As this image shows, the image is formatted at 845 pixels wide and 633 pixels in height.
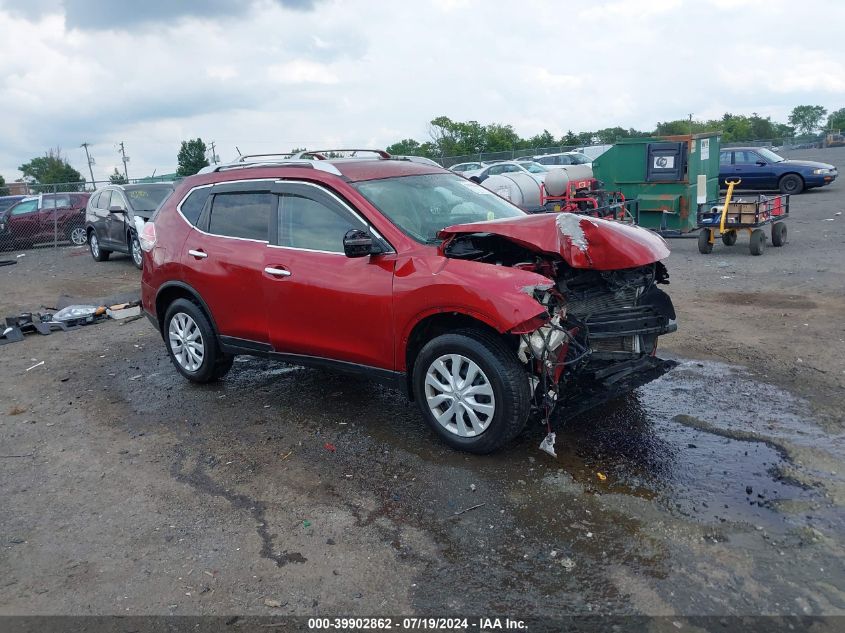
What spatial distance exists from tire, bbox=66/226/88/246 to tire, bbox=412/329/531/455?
18.2 metres

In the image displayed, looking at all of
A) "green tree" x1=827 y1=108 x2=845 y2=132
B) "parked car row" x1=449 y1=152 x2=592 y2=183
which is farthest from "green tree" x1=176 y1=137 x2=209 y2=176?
"green tree" x1=827 y1=108 x2=845 y2=132

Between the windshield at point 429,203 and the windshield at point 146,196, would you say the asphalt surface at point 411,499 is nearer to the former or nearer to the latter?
the windshield at point 429,203

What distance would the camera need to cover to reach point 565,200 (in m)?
14.5

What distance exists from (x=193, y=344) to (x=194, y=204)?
4.12 feet

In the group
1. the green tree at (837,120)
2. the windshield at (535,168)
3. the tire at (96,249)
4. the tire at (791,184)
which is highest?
the green tree at (837,120)

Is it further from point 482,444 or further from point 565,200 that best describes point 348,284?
point 565,200

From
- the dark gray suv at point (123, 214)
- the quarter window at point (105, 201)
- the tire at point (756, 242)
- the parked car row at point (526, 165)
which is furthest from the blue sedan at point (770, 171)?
the quarter window at point (105, 201)

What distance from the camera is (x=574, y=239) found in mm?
4543

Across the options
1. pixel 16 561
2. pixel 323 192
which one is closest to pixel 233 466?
pixel 16 561

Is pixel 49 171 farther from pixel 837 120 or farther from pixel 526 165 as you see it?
pixel 837 120

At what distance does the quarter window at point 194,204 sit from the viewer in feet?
20.3

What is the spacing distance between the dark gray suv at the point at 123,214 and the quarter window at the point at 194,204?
7.95 m

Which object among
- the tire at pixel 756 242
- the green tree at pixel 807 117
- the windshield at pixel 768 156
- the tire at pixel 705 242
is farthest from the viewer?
the green tree at pixel 807 117

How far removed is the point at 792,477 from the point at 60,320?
8922 millimetres
